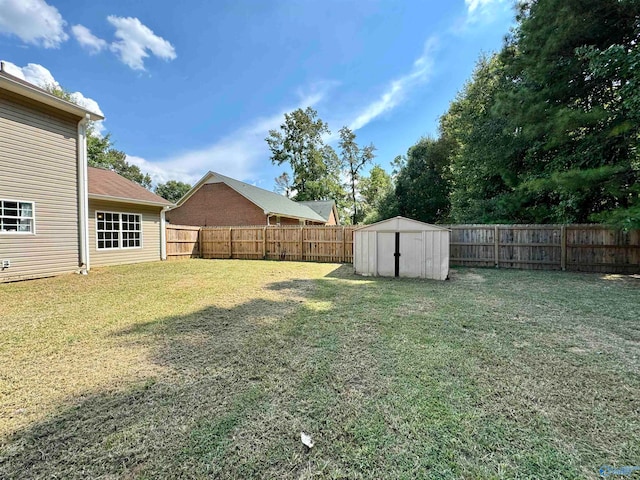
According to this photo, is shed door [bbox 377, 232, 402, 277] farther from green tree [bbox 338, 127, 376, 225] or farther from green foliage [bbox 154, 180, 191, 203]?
green foliage [bbox 154, 180, 191, 203]

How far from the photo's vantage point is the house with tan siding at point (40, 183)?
7727 millimetres

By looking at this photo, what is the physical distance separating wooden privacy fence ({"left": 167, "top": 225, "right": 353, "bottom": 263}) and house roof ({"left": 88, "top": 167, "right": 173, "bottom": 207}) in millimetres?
1997

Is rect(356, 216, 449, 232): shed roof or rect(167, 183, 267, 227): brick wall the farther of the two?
rect(167, 183, 267, 227): brick wall

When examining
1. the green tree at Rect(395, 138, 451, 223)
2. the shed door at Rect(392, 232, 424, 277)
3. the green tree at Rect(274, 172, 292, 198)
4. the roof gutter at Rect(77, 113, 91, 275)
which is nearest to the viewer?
the shed door at Rect(392, 232, 424, 277)

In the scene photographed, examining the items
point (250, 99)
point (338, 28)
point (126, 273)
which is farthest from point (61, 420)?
point (250, 99)

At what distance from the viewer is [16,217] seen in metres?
7.90

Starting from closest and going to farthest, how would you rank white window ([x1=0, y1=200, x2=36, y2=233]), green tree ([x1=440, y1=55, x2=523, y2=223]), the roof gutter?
white window ([x1=0, y1=200, x2=36, y2=233])
the roof gutter
green tree ([x1=440, y1=55, x2=523, y2=223])

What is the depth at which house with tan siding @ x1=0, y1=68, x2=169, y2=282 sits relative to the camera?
304 inches

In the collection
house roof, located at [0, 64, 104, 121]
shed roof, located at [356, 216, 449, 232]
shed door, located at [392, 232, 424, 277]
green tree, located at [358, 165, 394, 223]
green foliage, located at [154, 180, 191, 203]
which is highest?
green foliage, located at [154, 180, 191, 203]

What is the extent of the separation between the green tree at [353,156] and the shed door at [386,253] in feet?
95.4

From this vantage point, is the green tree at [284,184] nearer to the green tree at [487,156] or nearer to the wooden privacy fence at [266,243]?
the wooden privacy fence at [266,243]

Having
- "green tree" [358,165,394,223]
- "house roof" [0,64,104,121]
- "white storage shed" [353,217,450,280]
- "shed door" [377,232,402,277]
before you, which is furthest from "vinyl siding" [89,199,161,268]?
"green tree" [358,165,394,223]

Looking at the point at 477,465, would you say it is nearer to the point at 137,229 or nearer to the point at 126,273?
the point at 126,273

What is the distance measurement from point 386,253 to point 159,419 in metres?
8.06
